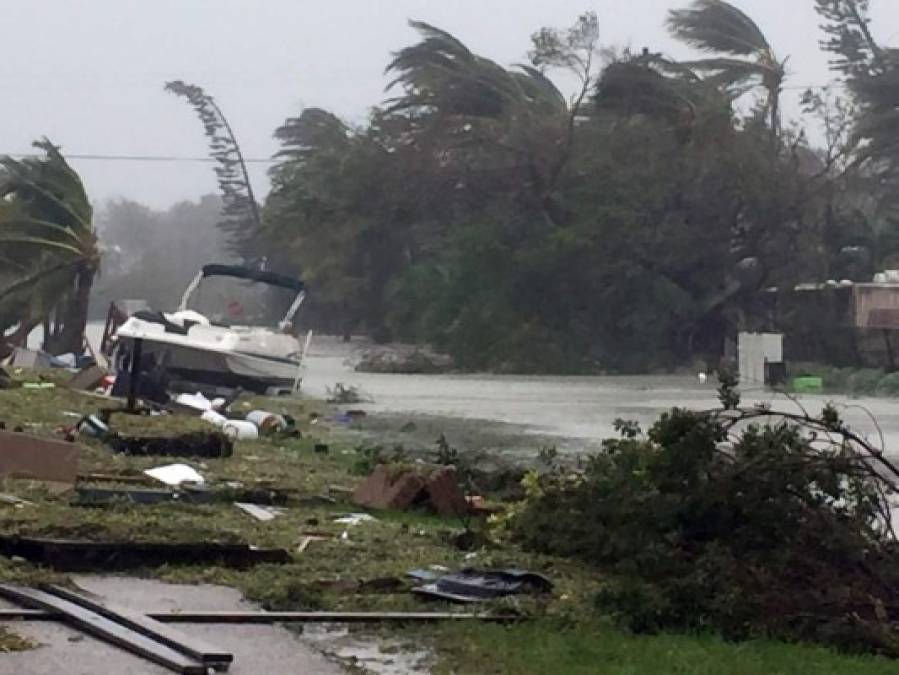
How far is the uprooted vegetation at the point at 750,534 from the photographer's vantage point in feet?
25.4

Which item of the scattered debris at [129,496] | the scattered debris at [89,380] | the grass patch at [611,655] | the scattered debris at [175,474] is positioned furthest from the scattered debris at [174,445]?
the scattered debris at [89,380]

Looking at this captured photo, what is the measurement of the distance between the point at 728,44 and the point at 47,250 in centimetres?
2790

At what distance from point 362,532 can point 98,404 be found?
12.0 m

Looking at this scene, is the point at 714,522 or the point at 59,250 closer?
the point at 714,522

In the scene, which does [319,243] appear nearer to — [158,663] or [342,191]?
[342,191]

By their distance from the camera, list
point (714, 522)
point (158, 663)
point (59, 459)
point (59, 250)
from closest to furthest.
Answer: point (158, 663) < point (714, 522) < point (59, 459) < point (59, 250)

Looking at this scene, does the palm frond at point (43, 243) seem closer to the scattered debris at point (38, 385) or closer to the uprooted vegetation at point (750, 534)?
the scattered debris at point (38, 385)

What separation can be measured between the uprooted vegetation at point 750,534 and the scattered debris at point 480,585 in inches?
16.5

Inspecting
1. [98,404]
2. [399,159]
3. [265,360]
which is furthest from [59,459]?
[399,159]

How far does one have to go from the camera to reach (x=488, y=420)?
26.2m

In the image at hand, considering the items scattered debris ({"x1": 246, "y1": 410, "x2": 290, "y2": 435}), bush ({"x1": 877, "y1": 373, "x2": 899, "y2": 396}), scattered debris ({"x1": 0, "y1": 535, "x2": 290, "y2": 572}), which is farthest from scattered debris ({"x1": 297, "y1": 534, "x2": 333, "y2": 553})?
bush ({"x1": 877, "y1": 373, "x2": 899, "y2": 396})

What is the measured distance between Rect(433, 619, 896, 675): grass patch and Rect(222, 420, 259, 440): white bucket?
37.0 feet

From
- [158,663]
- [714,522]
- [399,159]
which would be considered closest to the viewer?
[158,663]

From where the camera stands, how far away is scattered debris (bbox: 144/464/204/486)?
1308 cm
